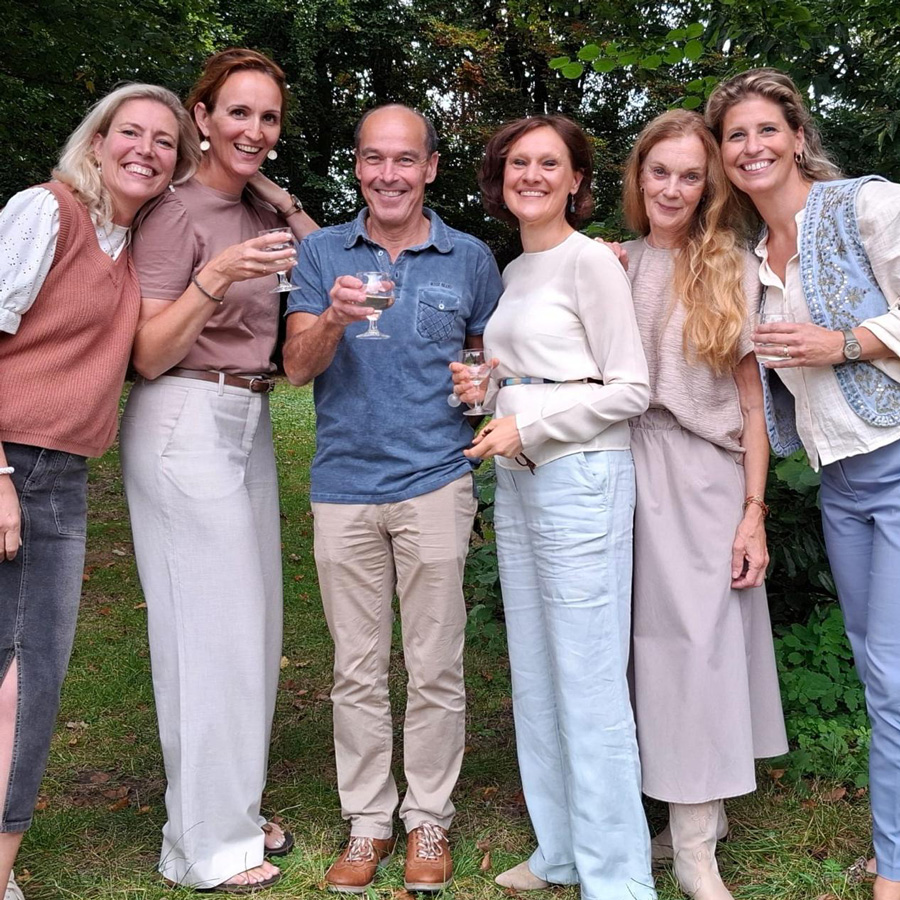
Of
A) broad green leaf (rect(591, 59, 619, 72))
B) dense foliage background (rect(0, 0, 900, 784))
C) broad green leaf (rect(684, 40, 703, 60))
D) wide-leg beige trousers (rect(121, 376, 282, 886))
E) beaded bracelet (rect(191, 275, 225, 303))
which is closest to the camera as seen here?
beaded bracelet (rect(191, 275, 225, 303))

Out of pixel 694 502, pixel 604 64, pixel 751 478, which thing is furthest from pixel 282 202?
pixel 604 64

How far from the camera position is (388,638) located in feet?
11.3

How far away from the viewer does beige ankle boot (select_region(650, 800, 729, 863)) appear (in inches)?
133

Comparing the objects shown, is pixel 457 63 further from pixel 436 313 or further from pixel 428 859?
pixel 428 859

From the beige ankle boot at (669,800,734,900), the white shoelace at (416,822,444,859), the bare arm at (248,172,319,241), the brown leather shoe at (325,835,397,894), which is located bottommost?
the brown leather shoe at (325,835,397,894)

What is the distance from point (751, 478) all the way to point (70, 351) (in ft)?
6.85

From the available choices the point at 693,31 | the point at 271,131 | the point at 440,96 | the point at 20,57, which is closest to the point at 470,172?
the point at 440,96

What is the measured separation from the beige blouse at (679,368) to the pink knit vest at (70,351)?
1593 mm

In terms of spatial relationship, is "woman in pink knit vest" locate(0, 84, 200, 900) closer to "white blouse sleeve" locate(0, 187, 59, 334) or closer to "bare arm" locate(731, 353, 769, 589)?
"white blouse sleeve" locate(0, 187, 59, 334)

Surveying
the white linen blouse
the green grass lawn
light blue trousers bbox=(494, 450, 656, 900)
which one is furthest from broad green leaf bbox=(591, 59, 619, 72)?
the green grass lawn

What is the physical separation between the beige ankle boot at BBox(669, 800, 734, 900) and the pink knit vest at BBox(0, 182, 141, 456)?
6.88 ft

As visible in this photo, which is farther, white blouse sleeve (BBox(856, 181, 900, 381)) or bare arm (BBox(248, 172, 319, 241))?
bare arm (BBox(248, 172, 319, 241))

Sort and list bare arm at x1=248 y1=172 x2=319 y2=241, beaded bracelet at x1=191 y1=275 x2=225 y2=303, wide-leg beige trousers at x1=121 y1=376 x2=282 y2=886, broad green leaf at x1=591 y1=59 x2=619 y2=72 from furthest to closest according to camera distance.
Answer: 1. broad green leaf at x1=591 y1=59 x2=619 y2=72
2. bare arm at x1=248 y1=172 x2=319 y2=241
3. wide-leg beige trousers at x1=121 y1=376 x2=282 y2=886
4. beaded bracelet at x1=191 y1=275 x2=225 y2=303

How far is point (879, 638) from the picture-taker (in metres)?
2.91
